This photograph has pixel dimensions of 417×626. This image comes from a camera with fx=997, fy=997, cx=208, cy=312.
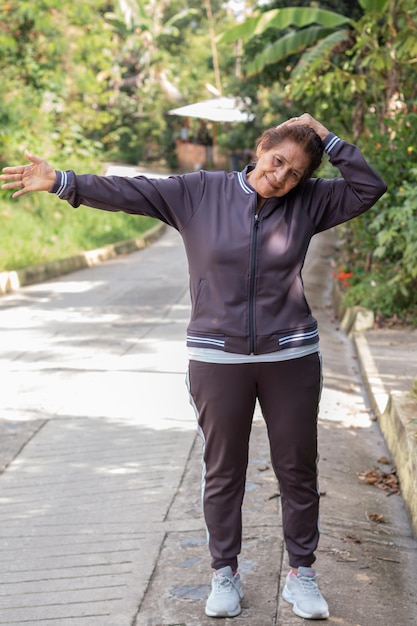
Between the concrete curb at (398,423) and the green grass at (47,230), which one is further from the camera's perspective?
the green grass at (47,230)

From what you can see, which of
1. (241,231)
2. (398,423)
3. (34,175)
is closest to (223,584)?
(241,231)

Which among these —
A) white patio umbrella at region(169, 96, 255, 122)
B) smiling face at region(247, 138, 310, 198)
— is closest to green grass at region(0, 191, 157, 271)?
white patio umbrella at region(169, 96, 255, 122)

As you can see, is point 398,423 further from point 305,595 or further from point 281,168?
point 281,168

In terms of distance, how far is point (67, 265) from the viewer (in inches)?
737

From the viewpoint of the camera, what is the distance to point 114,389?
25.5ft

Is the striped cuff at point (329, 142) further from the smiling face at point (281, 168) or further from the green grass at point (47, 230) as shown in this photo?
the green grass at point (47, 230)

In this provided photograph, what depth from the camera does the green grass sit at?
17.8m

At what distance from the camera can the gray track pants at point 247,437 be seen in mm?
3547

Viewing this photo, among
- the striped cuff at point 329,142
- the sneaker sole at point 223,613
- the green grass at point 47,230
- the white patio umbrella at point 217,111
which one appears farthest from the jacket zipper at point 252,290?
the green grass at point 47,230

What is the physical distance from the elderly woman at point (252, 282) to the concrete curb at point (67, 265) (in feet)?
38.2

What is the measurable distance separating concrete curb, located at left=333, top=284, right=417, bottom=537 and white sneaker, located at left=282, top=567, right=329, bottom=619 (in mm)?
1232

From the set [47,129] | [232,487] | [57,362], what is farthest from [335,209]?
[47,129]

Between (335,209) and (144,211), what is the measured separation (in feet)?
2.29

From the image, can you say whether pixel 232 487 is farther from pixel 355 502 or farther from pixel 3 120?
pixel 3 120
